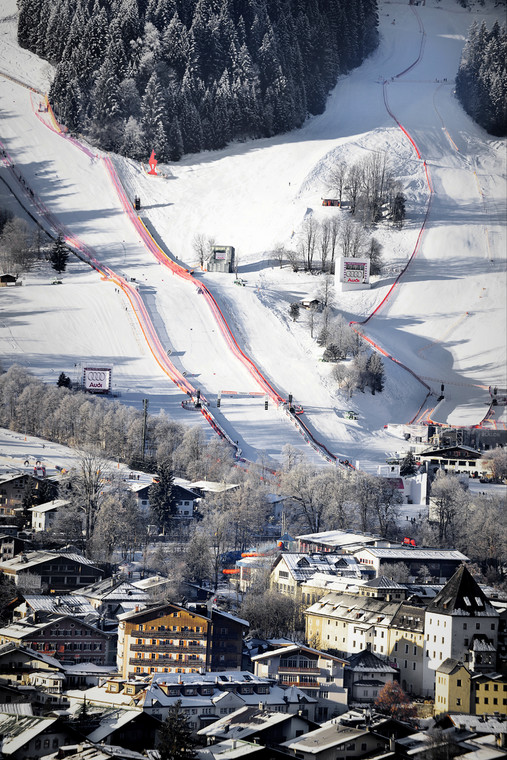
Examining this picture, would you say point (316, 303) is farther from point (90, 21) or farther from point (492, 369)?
point (90, 21)

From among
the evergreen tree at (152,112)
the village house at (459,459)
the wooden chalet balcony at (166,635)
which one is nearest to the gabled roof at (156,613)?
the wooden chalet balcony at (166,635)

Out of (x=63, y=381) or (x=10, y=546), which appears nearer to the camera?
(x=10, y=546)

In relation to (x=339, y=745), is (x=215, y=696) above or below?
above

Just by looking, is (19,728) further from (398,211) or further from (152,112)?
(152,112)

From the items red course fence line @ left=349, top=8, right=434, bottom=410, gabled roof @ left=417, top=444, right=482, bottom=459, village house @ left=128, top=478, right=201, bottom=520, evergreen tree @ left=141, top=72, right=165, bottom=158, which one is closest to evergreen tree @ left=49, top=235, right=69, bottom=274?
red course fence line @ left=349, top=8, right=434, bottom=410

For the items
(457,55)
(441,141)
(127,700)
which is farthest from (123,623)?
(457,55)

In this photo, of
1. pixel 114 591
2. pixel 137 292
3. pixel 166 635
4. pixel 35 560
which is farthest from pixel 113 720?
pixel 137 292

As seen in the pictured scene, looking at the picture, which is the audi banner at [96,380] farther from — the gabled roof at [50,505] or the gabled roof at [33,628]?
the gabled roof at [33,628]
